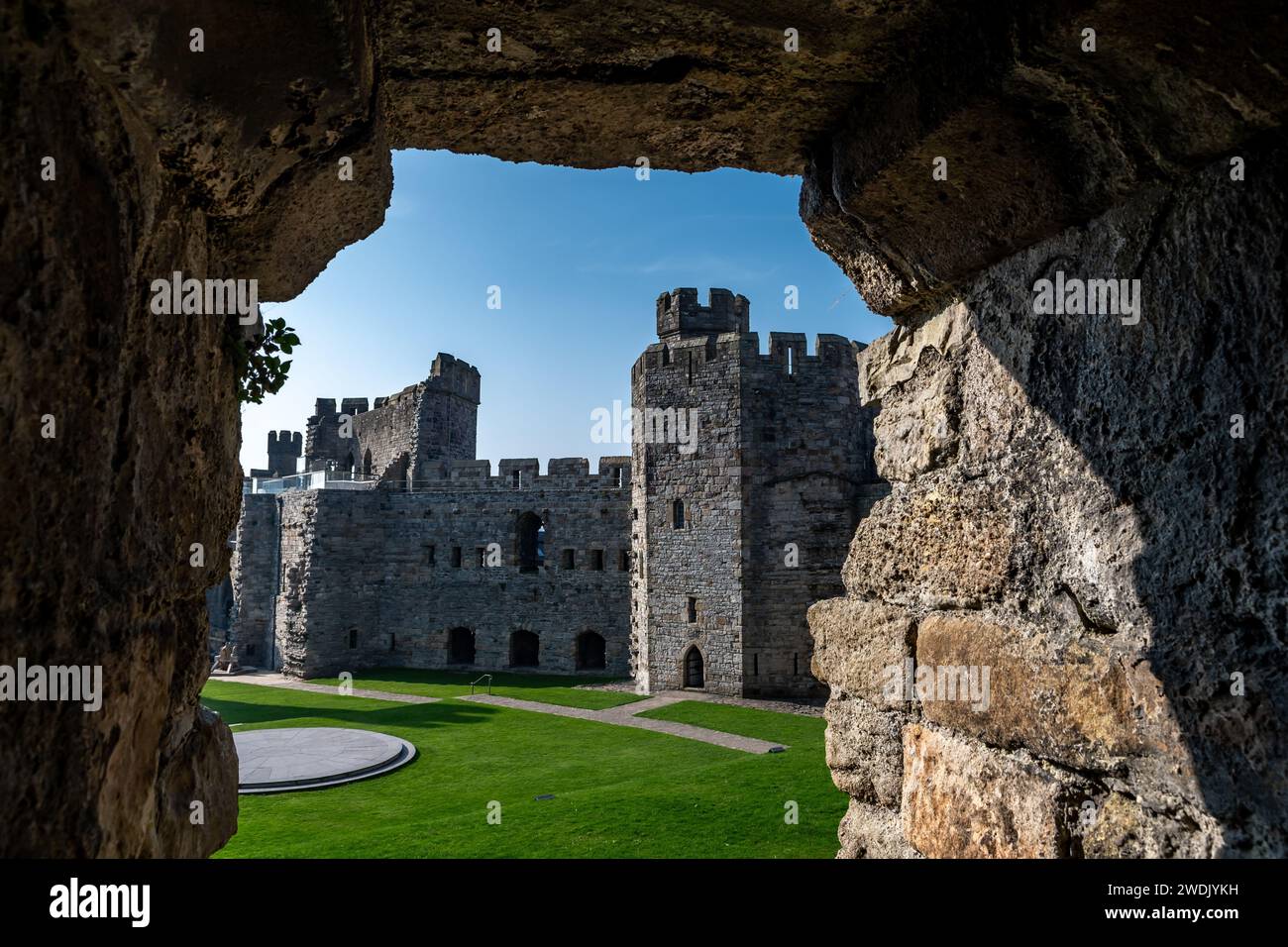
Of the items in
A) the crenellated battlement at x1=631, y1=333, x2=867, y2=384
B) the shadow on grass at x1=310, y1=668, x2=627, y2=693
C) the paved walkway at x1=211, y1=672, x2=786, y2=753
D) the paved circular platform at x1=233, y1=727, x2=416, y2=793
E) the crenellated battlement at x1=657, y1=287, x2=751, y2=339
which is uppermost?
the crenellated battlement at x1=657, y1=287, x2=751, y2=339

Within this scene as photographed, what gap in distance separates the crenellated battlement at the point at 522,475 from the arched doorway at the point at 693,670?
6.36m

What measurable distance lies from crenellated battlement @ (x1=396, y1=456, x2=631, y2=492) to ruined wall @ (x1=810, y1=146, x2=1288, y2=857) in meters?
21.5

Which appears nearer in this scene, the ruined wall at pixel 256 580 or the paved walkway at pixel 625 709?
the paved walkway at pixel 625 709

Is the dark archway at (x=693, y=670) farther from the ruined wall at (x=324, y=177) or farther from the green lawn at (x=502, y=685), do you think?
the ruined wall at (x=324, y=177)

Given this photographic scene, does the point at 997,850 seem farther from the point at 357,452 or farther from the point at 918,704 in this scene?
the point at 357,452

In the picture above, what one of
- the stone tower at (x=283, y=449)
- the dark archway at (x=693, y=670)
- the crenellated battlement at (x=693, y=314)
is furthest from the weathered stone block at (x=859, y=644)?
the stone tower at (x=283, y=449)

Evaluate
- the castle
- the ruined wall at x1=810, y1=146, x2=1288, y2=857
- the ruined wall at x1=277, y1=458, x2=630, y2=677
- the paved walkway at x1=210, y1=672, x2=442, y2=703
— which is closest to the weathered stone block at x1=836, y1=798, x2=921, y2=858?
the ruined wall at x1=810, y1=146, x2=1288, y2=857

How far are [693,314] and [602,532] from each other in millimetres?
6682

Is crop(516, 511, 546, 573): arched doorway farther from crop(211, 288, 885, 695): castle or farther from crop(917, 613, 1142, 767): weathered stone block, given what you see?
crop(917, 613, 1142, 767): weathered stone block

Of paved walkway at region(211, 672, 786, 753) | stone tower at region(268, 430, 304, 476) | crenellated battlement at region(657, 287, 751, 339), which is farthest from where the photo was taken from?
stone tower at region(268, 430, 304, 476)

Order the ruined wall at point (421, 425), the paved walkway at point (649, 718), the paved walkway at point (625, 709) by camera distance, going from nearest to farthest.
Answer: the paved walkway at point (649, 718) → the paved walkway at point (625, 709) → the ruined wall at point (421, 425)

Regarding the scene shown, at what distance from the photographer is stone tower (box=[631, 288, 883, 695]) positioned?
18.3 m

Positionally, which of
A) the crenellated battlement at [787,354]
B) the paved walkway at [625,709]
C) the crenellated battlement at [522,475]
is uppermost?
the crenellated battlement at [787,354]

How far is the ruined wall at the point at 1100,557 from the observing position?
62.7 inches
